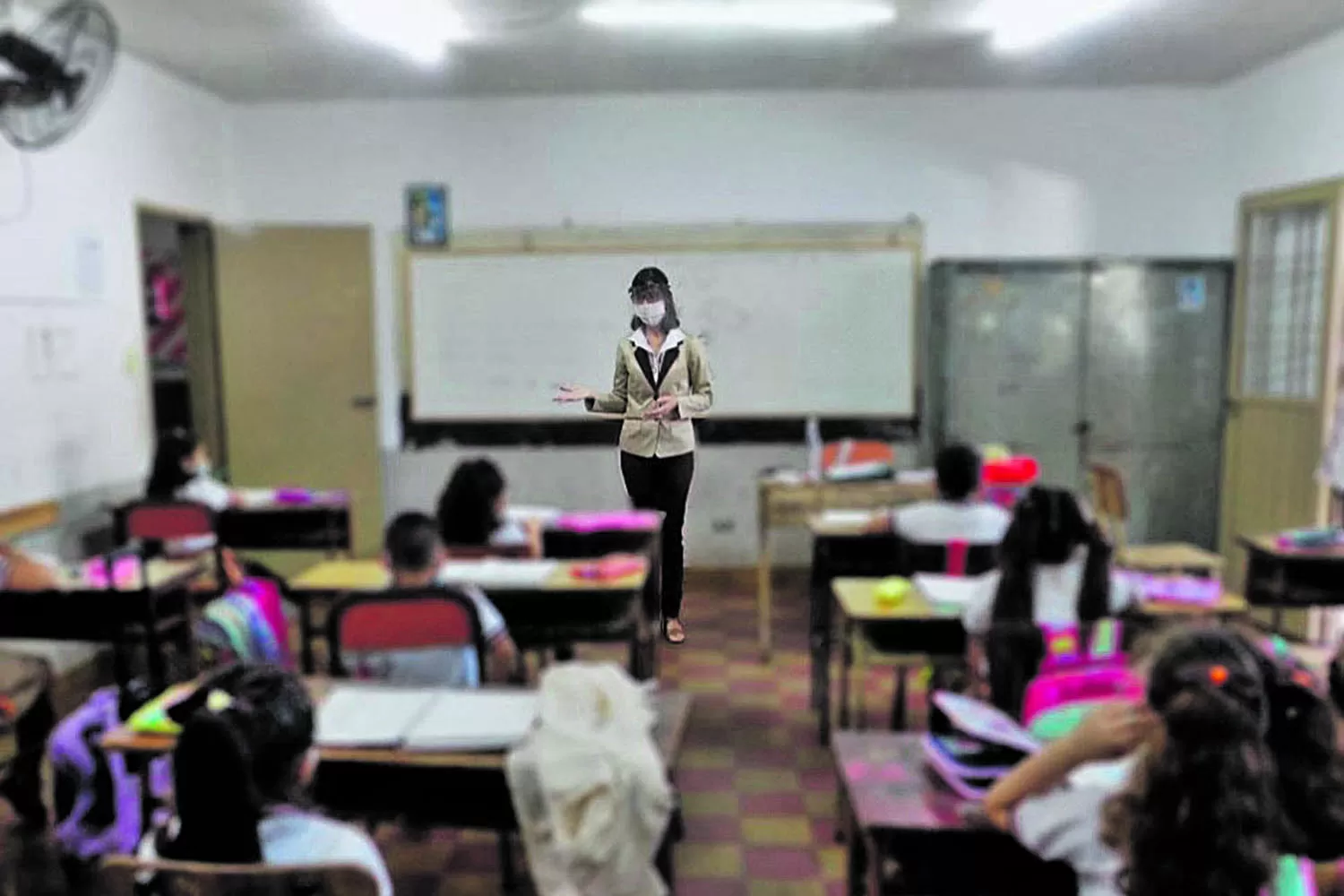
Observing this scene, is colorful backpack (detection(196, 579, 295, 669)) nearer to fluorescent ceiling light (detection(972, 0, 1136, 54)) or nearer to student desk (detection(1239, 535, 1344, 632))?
fluorescent ceiling light (detection(972, 0, 1136, 54))

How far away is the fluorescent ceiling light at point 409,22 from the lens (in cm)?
189

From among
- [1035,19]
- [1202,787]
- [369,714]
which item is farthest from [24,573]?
[1035,19]

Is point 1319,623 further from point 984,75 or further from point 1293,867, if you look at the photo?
point 1293,867

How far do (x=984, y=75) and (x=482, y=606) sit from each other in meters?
4.31

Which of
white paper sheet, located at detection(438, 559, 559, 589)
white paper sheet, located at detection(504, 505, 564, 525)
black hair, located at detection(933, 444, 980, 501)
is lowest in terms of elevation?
white paper sheet, located at detection(438, 559, 559, 589)

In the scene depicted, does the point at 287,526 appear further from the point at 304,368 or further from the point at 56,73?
the point at 56,73

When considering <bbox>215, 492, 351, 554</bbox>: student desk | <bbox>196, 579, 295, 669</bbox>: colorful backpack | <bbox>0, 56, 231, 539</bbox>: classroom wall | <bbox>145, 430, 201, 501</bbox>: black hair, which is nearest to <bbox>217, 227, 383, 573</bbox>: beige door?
<bbox>0, 56, 231, 539</bbox>: classroom wall

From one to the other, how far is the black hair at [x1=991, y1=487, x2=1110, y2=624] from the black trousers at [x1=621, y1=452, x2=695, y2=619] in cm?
279

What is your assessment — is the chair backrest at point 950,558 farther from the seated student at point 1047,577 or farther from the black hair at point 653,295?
the black hair at point 653,295

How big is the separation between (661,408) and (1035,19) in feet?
10.8

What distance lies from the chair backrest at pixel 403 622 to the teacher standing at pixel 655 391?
8.55ft

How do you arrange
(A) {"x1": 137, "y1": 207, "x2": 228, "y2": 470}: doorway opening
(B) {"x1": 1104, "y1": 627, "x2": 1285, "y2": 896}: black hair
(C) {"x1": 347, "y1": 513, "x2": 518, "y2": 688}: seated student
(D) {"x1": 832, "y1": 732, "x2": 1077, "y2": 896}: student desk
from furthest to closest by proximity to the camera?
(A) {"x1": 137, "y1": 207, "x2": 228, "y2": 470}: doorway opening, (C) {"x1": 347, "y1": 513, "x2": 518, "y2": 688}: seated student, (D) {"x1": 832, "y1": 732, "x2": 1077, "y2": 896}: student desk, (B) {"x1": 1104, "y1": 627, "x2": 1285, "y2": 896}: black hair

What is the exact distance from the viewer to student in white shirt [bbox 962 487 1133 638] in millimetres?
2922

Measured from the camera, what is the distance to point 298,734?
197 centimetres
